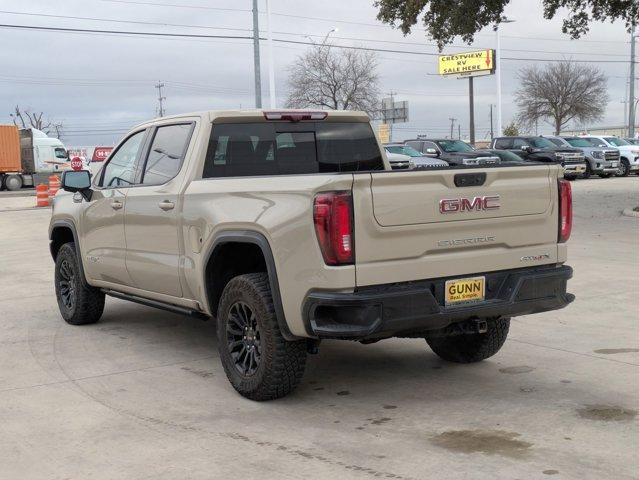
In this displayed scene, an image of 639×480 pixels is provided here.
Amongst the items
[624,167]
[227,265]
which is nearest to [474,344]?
[227,265]

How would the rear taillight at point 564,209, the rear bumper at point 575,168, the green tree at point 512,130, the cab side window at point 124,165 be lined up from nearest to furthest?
the rear taillight at point 564,209 → the cab side window at point 124,165 → the rear bumper at point 575,168 → the green tree at point 512,130

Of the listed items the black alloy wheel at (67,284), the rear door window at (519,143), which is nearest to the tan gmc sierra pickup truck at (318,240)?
the black alloy wheel at (67,284)

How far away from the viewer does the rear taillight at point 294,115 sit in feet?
20.6

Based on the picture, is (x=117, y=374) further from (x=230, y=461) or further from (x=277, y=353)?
(x=230, y=461)

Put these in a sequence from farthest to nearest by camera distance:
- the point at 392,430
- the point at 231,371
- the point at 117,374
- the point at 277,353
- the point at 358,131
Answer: the point at 358,131 < the point at 117,374 < the point at 231,371 < the point at 277,353 < the point at 392,430

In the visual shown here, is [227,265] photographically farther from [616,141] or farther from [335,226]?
[616,141]

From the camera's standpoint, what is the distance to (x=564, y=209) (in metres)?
5.40

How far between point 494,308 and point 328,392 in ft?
4.24

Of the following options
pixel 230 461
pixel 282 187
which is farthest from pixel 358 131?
pixel 230 461

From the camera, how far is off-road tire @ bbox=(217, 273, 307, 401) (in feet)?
16.3

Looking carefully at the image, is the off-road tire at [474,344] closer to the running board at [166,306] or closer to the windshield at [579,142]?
the running board at [166,306]

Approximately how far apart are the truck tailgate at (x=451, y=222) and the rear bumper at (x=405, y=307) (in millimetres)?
79

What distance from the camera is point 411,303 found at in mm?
4695

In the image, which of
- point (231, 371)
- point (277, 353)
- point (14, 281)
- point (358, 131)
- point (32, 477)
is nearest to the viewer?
point (32, 477)
